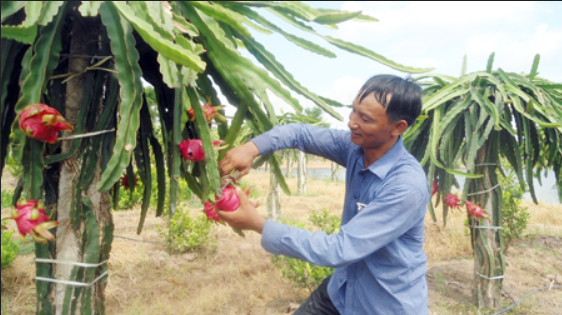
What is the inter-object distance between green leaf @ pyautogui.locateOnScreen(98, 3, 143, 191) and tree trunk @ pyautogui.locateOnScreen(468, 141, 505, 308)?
9.52 ft

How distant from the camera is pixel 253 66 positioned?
107 cm

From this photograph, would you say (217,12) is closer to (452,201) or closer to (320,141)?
(320,141)

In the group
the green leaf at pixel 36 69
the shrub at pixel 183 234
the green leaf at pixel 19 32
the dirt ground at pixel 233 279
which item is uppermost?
the green leaf at pixel 19 32

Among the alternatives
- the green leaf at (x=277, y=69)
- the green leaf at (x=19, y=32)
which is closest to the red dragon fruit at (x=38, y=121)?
the green leaf at (x=19, y=32)

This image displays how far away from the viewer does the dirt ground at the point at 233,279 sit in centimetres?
307

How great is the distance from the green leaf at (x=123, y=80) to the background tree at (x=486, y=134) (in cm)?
188

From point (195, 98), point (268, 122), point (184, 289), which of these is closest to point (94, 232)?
point (195, 98)

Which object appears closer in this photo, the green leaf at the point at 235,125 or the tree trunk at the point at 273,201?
the green leaf at the point at 235,125

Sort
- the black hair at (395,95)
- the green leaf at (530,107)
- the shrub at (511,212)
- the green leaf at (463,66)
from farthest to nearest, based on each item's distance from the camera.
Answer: the shrub at (511,212) → the green leaf at (463,66) → the green leaf at (530,107) → the black hair at (395,95)

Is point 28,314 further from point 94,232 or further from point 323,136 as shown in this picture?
point 323,136

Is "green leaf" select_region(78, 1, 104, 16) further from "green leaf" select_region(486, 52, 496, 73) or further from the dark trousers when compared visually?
"green leaf" select_region(486, 52, 496, 73)

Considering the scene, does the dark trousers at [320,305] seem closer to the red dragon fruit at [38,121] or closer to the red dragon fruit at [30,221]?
the red dragon fruit at [30,221]

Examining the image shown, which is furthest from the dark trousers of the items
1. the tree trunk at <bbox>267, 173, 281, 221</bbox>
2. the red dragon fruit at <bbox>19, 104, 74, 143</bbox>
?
the tree trunk at <bbox>267, 173, 281, 221</bbox>

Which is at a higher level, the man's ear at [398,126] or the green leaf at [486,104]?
the green leaf at [486,104]
